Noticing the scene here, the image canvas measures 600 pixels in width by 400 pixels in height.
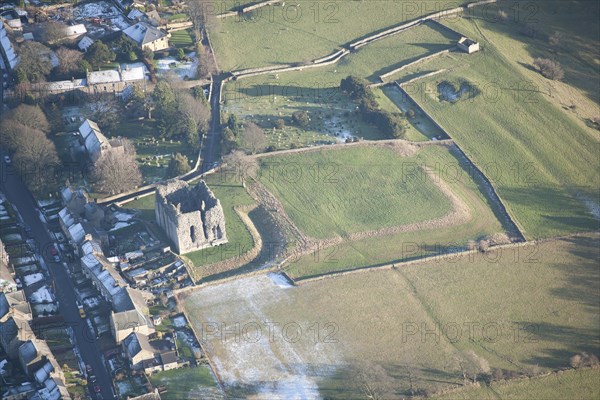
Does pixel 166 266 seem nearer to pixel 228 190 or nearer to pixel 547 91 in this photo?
Result: pixel 228 190

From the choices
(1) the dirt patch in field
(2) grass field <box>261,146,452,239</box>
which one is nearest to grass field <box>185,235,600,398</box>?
(1) the dirt patch in field

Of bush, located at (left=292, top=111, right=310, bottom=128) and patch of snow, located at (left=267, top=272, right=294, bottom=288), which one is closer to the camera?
patch of snow, located at (left=267, top=272, right=294, bottom=288)

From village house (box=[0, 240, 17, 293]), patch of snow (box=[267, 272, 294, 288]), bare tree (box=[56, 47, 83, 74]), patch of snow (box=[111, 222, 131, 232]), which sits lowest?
patch of snow (box=[267, 272, 294, 288])

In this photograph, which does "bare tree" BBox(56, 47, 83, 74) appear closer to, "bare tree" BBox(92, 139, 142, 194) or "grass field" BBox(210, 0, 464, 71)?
"grass field" BBox(210, 0, 464, 71)

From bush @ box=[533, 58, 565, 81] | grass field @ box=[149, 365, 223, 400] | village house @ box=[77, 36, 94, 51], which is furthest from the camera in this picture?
bush @ box=[533, 58, 565, 81]

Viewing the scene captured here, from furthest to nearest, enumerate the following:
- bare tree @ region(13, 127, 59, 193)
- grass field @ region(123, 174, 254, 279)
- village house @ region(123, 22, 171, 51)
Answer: village house @ region(123, 22, 171, 51)
bare tree @ region(13, 127, 59, 193)
grass field @ region(123, 174, 254, 279)

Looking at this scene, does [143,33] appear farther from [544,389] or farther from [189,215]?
[544,389]

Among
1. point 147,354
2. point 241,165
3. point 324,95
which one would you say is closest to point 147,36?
point 324,95
